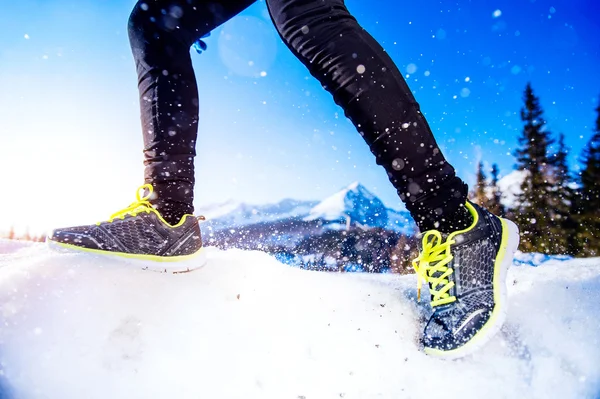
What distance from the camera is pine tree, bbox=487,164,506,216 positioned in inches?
1207

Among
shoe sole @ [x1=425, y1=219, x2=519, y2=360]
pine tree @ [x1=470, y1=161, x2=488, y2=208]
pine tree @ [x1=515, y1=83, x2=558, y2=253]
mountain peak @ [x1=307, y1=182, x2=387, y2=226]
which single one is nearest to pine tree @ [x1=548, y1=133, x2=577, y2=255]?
pine tree @ [x1=515, y1=83, x2=558, y2=253]

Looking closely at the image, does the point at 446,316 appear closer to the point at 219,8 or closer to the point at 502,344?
the point at 502,344

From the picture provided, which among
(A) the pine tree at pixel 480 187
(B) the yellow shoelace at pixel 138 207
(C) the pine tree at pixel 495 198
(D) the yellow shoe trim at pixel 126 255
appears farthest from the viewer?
(A) the pine tree at pixel 480 187

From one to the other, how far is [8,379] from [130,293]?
1.14ft

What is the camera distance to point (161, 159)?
4.76 ft

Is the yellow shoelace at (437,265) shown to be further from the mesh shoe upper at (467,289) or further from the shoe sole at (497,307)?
the shoe sole at (497,307)

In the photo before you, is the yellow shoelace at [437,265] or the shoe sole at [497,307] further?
the yellow shoelace at [437,265]

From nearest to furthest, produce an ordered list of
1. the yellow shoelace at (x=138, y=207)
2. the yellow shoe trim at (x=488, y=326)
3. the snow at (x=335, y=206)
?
the yellow shoe trim at (x=488, y=326) → the yellow shoelace at (x=138, y=207) → the snow at (x=335, y=206)

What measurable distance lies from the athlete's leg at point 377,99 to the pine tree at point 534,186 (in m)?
29.6

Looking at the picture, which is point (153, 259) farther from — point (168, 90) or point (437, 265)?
point (437, 265)

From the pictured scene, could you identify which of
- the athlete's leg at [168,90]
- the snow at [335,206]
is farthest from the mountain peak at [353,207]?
the athlete's leg at [168,90]

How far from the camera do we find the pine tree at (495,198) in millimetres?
30670

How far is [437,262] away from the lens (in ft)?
3.71

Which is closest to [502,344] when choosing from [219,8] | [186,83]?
[186,83]
